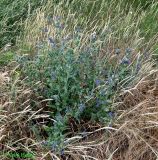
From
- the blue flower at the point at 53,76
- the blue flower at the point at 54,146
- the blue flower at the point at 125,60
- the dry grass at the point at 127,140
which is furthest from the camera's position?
the blue flower at the point at 125,60

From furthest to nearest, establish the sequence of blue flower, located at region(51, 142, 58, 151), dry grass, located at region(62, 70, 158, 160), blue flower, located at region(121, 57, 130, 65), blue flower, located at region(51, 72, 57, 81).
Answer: blue flower, located at region(121, 57, 130, 65), blue flower, located at region(51, 72, 57, 81), dry grass, located at region(62, 70, 158, 160), blue flower, located at region(51, 142, 58, 151)

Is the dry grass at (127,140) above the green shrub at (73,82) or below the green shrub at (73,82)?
below

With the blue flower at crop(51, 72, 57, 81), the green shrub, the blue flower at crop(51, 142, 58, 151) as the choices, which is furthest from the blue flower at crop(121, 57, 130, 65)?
the blue flower at crop(51, 142, 58, 151)

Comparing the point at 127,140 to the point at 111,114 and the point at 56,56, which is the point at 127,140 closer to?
the point at 111,114

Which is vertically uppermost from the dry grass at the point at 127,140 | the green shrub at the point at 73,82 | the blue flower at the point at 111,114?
the green shrub at the point at 73,82

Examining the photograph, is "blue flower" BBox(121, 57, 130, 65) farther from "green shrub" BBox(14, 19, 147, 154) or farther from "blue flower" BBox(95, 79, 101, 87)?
"blue flower" BBox(95, 79, 101, 87)

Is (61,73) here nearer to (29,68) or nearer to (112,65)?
(29,68)

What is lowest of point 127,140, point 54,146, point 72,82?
point 127,140

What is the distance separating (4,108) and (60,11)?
1.31 metres

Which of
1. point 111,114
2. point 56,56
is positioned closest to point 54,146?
point 111,114

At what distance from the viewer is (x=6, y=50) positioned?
3.32 m

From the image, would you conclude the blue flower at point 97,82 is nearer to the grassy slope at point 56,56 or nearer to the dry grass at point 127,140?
the grassy slope at point 56,56

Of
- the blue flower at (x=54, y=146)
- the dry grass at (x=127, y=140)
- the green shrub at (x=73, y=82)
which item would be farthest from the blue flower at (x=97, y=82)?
the blue flower at (x=54, y=146)

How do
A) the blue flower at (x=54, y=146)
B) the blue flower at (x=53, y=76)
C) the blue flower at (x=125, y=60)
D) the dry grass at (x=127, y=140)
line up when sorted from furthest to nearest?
the blue flower at (x=125, y=60), the blue flower at (x=53, y=76), the dry grass at (x=127, y=140), the blue flower at (x=54, y=146)
